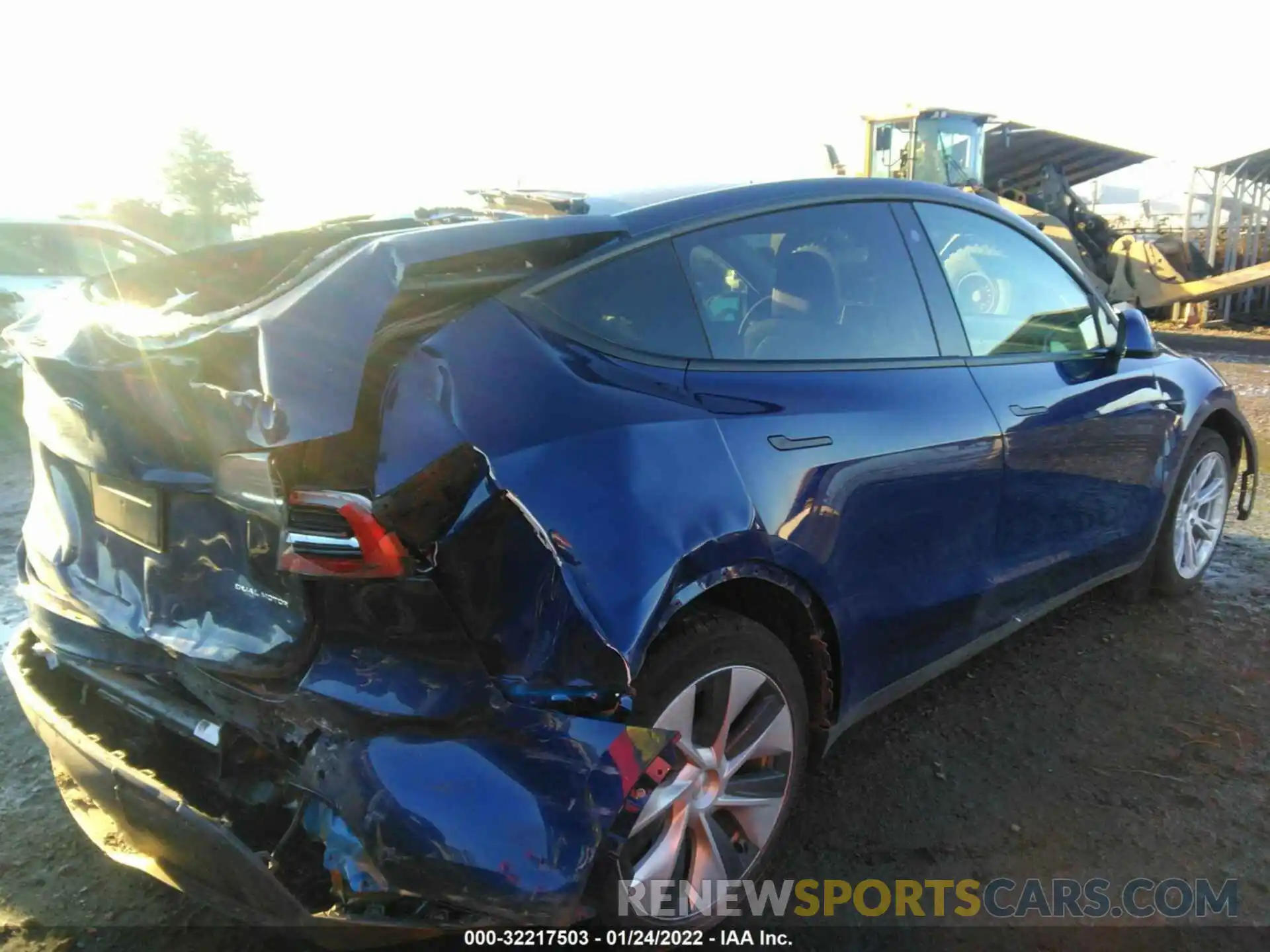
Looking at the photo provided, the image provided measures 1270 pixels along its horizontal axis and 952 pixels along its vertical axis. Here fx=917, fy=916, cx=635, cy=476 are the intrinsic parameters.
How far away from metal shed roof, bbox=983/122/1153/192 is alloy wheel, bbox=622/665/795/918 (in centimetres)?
1552

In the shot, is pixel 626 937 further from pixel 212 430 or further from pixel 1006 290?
pixel 1006 290

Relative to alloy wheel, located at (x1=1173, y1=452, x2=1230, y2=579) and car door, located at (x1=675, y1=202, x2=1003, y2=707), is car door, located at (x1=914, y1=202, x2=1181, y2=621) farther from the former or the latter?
alloy wheel, located at (x1=1173, y1=452, x2=1230, y2=579)

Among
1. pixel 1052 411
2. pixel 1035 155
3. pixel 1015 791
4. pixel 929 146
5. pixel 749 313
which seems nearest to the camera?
pixel 749 313

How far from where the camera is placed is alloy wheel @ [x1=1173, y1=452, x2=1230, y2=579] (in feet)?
13.5

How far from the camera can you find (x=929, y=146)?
522 inches

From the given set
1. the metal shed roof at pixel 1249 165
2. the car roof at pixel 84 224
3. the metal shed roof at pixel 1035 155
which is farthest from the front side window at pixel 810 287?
the metal shed roof at pixel 1249 165

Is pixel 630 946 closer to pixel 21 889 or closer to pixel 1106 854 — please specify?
pixel 1106 854

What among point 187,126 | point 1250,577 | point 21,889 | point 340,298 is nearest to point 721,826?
point 340,298

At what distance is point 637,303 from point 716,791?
113 cm

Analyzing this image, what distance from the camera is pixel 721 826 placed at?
2.17 meters

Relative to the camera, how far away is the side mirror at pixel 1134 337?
11.9ft

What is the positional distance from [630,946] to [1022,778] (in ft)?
4.89

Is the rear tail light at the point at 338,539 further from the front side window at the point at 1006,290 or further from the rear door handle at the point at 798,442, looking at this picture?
the front side window at the point at 1006,290

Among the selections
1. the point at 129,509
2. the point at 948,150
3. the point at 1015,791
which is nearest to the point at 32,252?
the point at 129,509
